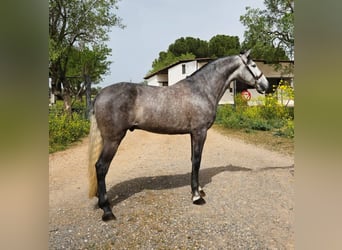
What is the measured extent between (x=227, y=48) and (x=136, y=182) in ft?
34.2

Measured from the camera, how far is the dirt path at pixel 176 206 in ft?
6.24

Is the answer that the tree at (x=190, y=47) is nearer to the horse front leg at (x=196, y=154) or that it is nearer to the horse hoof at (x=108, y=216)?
the horse front leg at (x=196, y=154)

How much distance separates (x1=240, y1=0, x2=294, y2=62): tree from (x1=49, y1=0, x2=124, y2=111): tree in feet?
12.7

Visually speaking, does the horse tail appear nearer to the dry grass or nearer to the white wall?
the dry grass

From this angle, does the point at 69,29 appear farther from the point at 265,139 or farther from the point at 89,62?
the point at 265,139

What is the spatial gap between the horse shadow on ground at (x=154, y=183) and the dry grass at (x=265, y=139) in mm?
1366

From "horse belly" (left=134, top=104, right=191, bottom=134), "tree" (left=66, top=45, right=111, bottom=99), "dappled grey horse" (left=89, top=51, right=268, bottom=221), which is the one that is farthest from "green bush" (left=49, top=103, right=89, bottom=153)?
"horse belly" (left=134, top=104, right=191, bottom=134)

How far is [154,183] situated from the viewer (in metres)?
3.22

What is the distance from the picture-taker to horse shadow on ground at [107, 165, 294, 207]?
282cm

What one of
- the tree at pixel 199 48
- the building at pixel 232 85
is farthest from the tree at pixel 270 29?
the tree at pixel 199 48

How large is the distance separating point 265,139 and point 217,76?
12.3ft

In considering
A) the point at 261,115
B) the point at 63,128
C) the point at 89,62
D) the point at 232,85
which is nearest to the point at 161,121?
the point at 63,128
